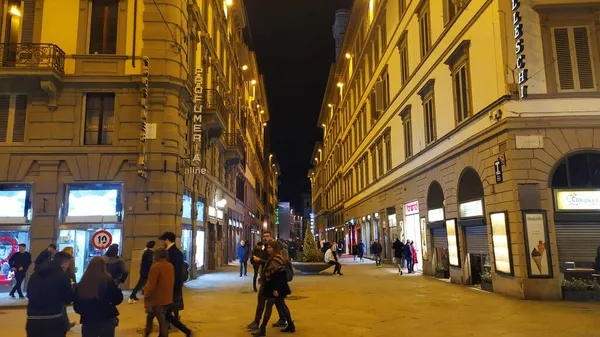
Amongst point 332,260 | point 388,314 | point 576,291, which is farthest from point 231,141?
point 576,291

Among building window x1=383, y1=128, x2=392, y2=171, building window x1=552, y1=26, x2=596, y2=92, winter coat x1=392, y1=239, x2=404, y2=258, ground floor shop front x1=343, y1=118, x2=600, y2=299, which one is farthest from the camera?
building window x1=383, y1=128, x2=392, y2=171

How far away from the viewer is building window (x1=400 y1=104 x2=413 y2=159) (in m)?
24.3

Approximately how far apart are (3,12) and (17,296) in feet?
34.0

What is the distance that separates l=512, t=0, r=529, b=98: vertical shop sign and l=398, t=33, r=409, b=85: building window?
35.7 ft

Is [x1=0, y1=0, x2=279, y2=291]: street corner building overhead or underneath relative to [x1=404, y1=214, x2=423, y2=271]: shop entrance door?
overhead

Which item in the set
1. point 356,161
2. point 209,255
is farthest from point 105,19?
point 356,161

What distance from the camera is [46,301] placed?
5.45 m

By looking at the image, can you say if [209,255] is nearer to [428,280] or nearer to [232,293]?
[232,293]

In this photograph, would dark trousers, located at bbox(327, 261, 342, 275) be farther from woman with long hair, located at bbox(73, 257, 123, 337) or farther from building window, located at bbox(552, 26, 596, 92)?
woman with long hair, located at bbox(73, 257, 123, 337)

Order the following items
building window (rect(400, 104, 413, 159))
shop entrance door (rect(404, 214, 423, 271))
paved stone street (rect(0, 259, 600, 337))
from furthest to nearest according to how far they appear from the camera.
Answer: building window (rect(400, 104, 413, 159)) → shop entrance door (rect(404, 214, 423, 271)) → paved stone street (rect(0, 259, 600, 337))

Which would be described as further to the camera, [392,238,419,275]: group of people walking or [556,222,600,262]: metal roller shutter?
[392,238,419,275]: group of people walking

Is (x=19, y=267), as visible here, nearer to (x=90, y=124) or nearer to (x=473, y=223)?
(x=90, y=124)

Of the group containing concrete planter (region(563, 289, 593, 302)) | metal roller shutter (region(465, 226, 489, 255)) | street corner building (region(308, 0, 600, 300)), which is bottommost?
concrete planter (region(563, 289, 593, 302))

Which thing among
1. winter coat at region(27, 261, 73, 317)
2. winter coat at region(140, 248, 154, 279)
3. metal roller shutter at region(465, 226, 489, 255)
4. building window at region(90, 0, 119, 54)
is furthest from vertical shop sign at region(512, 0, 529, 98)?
building window at region(90, 0, 119, 54)
